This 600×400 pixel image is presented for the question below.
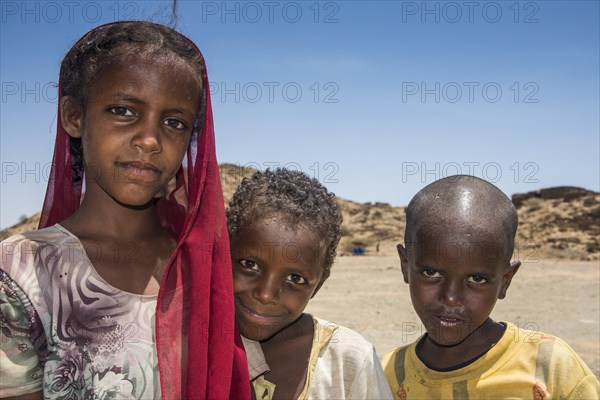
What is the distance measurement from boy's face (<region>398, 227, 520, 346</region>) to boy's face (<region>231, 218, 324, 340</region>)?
21.4 inches

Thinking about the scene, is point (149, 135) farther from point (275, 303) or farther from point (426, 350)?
point (426, 350)

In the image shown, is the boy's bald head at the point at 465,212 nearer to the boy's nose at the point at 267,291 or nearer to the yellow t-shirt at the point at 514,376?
the yellow t-shirt at the point at 514,376

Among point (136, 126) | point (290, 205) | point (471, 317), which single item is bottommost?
point (471, 317)

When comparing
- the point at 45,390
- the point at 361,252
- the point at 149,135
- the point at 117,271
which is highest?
the point at 149,135

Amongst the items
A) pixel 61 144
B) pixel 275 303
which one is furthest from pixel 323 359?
pixel 61 144

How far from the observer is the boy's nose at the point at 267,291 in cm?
199

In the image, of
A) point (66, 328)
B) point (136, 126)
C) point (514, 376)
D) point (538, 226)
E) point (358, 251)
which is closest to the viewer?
point (66, 328)

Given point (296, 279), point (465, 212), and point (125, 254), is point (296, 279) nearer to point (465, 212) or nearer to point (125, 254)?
point (125, 254)

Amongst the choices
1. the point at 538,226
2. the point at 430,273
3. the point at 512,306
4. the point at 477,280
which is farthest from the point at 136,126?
the point at 538,226

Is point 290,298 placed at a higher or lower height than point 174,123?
lower

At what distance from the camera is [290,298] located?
2.03 m

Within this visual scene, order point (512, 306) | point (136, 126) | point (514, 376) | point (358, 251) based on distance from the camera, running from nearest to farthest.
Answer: point (136, 126) < point (514, 376) < point (512, 306) < point (358, 251)

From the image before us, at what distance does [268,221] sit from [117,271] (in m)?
0.61

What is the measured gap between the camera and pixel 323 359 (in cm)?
196
